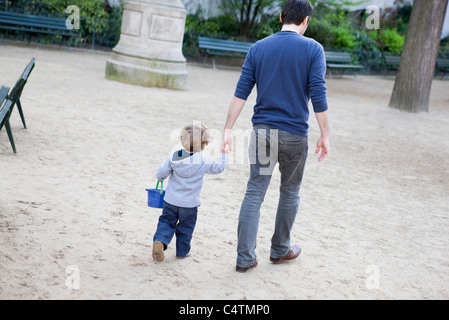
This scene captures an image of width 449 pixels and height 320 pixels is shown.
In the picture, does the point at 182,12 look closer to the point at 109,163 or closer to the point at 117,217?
the point at 109,163

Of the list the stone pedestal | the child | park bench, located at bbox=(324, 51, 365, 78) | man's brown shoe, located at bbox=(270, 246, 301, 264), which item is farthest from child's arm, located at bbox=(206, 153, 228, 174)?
park bench, located at bbox=(324, 51, 365, 78)

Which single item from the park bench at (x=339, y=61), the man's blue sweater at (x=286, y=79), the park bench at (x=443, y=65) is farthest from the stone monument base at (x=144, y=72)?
the park bench at (x=443, y=65)

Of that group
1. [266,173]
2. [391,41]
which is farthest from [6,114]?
[391,41]

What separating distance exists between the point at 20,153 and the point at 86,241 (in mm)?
2507

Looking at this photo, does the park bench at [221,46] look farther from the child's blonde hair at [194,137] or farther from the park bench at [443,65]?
the child's blonde hair at [194,137]

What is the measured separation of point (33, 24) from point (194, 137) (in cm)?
1465

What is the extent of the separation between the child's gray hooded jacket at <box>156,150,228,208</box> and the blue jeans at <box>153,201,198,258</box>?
0.07 m

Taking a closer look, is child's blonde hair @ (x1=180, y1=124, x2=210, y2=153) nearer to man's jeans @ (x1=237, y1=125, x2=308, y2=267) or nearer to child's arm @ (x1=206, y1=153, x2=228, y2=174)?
child's arm @ (x1=206, y1=153, x2=228, y2=174)

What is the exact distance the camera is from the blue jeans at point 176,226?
3997 mm

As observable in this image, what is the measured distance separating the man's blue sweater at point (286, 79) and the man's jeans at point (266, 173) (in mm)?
76

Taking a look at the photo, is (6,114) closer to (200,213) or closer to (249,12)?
(200,213)

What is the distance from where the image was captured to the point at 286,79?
12.4 ft
